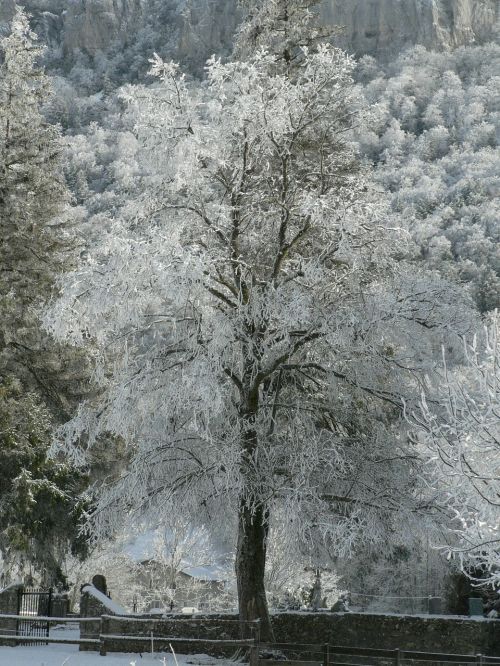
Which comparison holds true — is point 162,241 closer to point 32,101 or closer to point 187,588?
point 32,101

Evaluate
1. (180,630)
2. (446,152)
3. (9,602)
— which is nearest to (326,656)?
(180,630)

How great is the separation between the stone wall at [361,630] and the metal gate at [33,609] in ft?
8.62

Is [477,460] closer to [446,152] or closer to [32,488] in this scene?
[32,488]

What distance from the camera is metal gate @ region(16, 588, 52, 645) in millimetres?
20750

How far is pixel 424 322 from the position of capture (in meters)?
16.8

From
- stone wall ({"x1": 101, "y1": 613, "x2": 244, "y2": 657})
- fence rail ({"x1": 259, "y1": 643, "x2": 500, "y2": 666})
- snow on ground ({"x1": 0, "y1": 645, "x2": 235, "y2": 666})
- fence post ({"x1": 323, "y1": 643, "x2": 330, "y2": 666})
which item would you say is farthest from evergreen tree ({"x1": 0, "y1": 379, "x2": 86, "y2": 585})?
fence post ({"x1": 323, "y1": 643, "x2": 330, "y2": 666})

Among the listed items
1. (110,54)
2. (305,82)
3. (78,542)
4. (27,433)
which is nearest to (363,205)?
(305,82)

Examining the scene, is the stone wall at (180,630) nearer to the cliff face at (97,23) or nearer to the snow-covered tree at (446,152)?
the snow-covered tree at (446,152)

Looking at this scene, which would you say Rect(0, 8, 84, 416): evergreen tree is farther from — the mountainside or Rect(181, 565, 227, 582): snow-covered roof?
the mountainside

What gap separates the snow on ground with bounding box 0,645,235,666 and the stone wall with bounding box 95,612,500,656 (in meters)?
1.02

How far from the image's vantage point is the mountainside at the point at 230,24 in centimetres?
14775

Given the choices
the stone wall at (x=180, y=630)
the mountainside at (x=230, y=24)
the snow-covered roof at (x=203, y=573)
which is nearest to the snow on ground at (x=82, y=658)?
the stone wall at (x=180, y=630)

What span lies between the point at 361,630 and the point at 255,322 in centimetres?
798

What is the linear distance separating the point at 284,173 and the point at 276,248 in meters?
1.55
